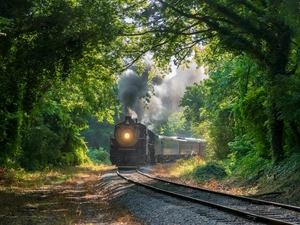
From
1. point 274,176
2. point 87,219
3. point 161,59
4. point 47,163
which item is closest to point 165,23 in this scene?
point 161,59

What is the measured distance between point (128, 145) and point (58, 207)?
19188 mm

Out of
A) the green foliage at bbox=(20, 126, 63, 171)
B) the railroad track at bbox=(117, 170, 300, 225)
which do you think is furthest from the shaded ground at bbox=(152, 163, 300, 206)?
the green foliage at bbox=(20, 126, 63, 171)

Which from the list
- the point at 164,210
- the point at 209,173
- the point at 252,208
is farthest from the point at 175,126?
the point at 164,210

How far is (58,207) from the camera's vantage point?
12.3 metres

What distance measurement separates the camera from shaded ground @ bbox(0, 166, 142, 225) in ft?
32.7

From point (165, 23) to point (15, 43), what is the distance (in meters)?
6.16

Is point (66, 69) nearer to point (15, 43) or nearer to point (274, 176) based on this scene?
point (15, 43)

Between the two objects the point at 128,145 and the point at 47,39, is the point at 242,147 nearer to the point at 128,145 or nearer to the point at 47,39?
the point at 128,145

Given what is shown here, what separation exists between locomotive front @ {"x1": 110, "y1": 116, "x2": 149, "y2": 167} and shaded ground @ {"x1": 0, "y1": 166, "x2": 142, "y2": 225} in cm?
1390

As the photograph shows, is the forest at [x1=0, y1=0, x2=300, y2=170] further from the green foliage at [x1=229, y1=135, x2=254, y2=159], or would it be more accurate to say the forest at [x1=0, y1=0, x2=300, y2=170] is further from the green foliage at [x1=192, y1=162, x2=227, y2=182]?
the green foliage at [x1=192, y1=162, x2=227, y2=182]

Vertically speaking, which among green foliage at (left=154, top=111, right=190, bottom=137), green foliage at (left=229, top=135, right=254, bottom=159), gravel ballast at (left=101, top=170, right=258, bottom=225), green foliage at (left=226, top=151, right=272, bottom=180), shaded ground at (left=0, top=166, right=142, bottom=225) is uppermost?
green foliage at (left=154, top=111, right=190, bottom=137)

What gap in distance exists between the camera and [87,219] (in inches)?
400

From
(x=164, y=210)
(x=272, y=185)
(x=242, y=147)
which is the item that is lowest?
(x=164, y=210)

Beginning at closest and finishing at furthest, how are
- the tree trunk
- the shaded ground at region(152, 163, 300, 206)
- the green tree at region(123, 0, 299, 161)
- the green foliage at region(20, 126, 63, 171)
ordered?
the shaded ground at region(152, 163, 300, 206)
the green tree at region(123, 0, 299, 161)
the tree trunk
the green foliage at region(20, 126, 63, 171)
